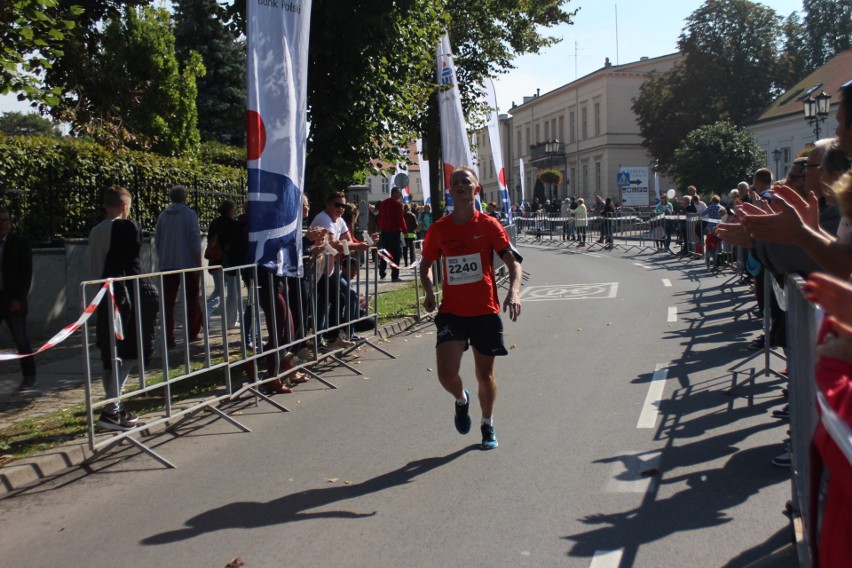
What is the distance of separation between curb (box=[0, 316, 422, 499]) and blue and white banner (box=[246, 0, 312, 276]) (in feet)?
8.71

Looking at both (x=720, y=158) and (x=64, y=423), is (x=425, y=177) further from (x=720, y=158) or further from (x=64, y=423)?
(x=720, y=158)

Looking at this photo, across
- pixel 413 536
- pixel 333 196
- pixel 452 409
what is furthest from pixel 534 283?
pixel 413 536

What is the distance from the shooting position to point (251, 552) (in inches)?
187

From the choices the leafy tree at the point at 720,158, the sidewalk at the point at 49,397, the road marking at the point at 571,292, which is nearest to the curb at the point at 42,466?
the sidewalk at the point at 49,397

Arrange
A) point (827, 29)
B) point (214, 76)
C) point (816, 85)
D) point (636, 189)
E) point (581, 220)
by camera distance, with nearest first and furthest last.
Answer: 1. point (581, 220)
2. point (214, 76)
3. point (816, 85)
4. point (636, 189)
5. point (827, 29)

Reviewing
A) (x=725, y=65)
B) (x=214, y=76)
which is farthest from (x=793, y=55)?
(x=214, y=76)

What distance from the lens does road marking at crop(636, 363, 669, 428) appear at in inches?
→ 288

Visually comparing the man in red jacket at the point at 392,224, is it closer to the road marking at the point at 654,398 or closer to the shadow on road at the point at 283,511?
the road marking at the point at 654,398

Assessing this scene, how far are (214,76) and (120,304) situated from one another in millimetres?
41312

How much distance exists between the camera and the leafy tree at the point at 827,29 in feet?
242

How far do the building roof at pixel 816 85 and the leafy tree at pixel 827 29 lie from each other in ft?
56.7

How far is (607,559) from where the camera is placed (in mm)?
4461

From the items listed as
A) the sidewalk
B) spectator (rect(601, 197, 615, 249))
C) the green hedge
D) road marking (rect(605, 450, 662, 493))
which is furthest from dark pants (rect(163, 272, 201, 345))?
spectator (rect(601, 197, 615, 249))

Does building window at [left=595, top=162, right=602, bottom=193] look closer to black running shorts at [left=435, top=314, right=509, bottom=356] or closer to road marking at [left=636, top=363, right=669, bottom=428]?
road marking at [left=636, top=363, right=669, bottom=428]
